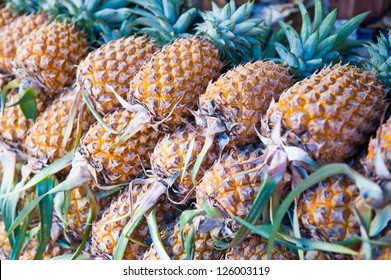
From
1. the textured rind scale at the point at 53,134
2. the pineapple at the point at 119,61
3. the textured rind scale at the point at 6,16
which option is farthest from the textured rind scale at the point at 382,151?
the textured rind scale at the point at 6,16

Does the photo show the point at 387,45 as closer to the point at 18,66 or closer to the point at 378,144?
the point at 378,144

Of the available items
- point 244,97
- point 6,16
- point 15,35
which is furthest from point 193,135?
point 6,16

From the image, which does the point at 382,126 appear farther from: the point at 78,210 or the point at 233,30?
the point at 78,210

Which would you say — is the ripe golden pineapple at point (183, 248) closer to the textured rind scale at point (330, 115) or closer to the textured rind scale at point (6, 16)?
the textured rind scale at point (330, 115)

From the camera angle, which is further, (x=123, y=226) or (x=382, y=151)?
(x=123, y=226)

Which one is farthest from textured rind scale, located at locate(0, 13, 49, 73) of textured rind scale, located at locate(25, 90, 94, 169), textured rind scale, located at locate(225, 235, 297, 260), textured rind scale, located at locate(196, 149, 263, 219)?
textured rind scale, located at locate(225, 235, 297, 260)

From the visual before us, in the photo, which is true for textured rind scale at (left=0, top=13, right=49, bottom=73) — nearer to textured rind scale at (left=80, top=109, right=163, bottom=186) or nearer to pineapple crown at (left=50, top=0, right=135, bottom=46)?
pineapple crown at (left=50, top=0, right=135, bottom=46)

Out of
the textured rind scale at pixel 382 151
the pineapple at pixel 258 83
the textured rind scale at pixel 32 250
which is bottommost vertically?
the textured rind scale at pixel 32 250

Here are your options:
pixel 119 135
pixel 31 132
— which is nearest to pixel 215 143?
pixel 119 135
